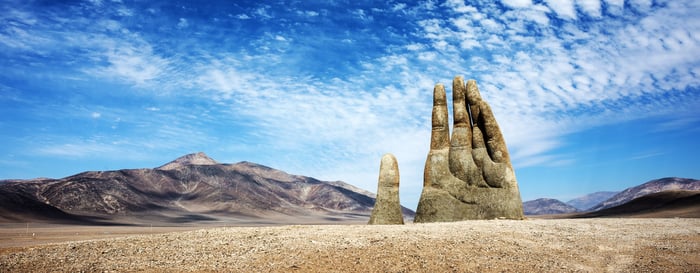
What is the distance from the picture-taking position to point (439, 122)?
24109 mm

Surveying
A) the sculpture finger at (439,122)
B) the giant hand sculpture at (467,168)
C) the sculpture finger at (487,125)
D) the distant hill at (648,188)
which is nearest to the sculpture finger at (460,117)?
the giant hand sculpture at (467,168)

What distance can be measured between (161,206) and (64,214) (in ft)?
84.3

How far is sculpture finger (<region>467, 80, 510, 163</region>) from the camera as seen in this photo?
73.8ft

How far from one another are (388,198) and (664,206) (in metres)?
46.7

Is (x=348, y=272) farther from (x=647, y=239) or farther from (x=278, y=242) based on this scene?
(x=647, y=239)

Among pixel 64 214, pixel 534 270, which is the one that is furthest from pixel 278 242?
pixel 64 214

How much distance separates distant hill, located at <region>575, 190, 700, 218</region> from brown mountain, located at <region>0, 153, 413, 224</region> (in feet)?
199

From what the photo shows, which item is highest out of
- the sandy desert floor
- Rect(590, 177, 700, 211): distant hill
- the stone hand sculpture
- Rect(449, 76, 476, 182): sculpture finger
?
Rect(590, 177, 700, 211): distant hill

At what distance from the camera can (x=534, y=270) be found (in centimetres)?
1099

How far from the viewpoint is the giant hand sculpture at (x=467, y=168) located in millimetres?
21625

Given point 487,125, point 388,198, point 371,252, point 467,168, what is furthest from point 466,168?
point 371,252

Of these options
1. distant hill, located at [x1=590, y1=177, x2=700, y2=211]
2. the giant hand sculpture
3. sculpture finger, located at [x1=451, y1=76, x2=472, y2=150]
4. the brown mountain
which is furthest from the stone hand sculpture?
distant hill, located at [x1=590, y1=177, x2=700, y2=211]

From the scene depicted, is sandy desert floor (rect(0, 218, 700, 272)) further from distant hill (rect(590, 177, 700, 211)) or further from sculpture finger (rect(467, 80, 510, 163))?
distant hill (rect(590, 177, 700, 211))

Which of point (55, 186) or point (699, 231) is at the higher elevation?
point (55, 186)
